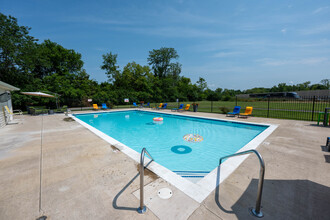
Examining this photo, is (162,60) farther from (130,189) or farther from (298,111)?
(130,189)

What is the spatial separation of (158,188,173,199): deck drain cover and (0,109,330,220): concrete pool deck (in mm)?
73

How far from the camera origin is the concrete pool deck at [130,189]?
2.03m

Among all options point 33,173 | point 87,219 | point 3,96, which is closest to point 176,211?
point 87,219

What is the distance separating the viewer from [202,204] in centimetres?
220

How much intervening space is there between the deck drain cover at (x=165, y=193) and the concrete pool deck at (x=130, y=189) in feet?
0.24

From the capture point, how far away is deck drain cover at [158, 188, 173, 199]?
2357 mm

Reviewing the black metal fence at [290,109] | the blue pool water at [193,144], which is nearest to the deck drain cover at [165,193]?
the blue pool water at [193,144]

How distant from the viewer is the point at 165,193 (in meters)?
2.44

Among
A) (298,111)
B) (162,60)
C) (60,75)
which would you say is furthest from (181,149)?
(162,60)

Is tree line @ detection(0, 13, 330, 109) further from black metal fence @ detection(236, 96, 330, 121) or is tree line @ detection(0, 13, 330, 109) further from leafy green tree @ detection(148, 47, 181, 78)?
black metal fence @ detection(236, 96, 330, 121)

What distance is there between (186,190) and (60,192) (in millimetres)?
2353

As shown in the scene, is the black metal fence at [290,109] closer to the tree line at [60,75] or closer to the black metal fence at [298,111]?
the black metal fence at [298,111]

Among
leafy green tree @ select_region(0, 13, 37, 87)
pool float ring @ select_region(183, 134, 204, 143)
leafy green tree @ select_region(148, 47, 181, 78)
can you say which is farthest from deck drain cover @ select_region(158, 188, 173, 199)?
leafy green tree @ select_region(148, 47, 181, 78)

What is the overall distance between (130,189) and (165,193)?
68cm
